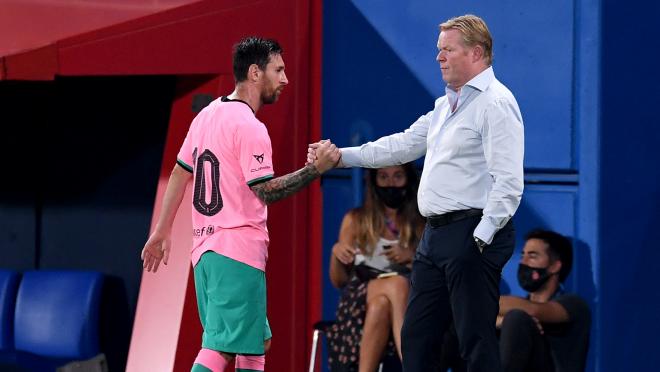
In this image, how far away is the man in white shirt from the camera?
5.24 m

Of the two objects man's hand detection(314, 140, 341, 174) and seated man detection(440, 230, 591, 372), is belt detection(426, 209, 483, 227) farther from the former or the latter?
seated man detection(440, 230, 591, 372)

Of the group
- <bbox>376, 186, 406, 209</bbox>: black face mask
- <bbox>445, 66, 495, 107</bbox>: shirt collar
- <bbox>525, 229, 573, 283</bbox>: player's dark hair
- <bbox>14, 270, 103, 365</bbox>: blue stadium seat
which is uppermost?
<bbox>445, 66, 495, 107</bbox>: shirt collar

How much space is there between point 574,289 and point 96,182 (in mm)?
3215

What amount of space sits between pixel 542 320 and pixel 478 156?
1339 millimetres

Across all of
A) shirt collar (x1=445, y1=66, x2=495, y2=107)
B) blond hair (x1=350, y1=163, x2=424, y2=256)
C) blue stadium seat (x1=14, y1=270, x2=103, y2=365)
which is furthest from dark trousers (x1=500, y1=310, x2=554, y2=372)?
blue stadium seat (x1=14, y1=270, x2=103, y2=365)

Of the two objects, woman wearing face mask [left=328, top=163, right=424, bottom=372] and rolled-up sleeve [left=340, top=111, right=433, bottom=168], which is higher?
rolled-up sleeve [left=340, top=111, right=433, bottom=168]

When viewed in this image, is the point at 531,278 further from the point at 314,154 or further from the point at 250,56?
the point at 250,56

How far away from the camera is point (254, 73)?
5703 millimetres

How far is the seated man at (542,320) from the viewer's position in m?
6.32

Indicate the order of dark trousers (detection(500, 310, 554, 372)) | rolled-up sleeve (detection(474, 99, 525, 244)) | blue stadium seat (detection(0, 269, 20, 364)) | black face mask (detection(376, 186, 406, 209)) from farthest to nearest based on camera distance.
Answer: blue stadium seat (detection(0, 269, 20, 364)), black face mask (detection(376, 186, 406, 209)), dark trousers (detection(500, 310, 554, 372)), rolled-up sleeve (detection(474, 99, 525, 244))

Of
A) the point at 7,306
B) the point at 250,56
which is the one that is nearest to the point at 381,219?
the point at 250,56

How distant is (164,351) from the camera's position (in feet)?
23.1

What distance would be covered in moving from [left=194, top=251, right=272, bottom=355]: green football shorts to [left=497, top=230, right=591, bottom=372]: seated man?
137 cm

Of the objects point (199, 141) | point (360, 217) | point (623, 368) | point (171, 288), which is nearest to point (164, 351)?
point (171, 288)
